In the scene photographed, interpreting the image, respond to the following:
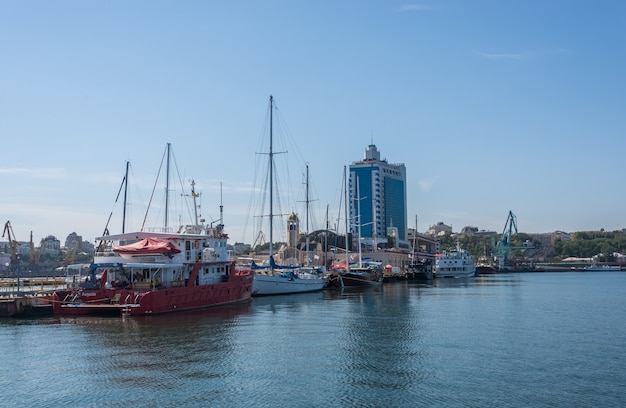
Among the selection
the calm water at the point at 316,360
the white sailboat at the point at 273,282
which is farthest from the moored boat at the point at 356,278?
the calm water at the point at 316,360

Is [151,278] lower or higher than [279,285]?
higher

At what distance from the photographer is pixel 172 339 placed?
3569cm

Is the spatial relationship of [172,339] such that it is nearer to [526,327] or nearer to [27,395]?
[27,395]

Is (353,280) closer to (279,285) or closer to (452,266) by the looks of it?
(279,285)

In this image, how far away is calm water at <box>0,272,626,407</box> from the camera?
77.8 ft

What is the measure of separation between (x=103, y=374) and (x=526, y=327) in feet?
93.6

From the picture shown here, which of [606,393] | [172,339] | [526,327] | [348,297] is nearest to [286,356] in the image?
[172,339]

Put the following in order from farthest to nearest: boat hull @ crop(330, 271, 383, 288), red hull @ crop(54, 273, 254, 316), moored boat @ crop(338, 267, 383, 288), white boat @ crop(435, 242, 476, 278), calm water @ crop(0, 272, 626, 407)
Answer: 1. white boat @ crop(435, 242, 476, 278)
2. moored boat @ crop(338, 267, 383, 288)
3. boat hull @ crop(330, 271, 383, 288)
4. red hull @ crop(54, 273, 254, 316)
5. calm water @ crop(0, 272, 626, 407)

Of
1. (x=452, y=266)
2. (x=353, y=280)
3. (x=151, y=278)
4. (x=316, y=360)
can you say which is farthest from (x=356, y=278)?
(x=316, y=360)

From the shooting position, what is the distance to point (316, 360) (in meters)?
30.3

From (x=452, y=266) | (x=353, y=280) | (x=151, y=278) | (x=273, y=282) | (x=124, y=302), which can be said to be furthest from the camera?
(x=452, y=266)

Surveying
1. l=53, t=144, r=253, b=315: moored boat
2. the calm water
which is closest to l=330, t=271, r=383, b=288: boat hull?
l=53, t=144, r=253, b=315: moored boat

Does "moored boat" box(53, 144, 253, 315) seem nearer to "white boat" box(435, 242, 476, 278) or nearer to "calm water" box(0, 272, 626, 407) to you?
"calm water" box(0, 272, 626, 407)

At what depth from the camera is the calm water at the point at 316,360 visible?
2370 centimetres
